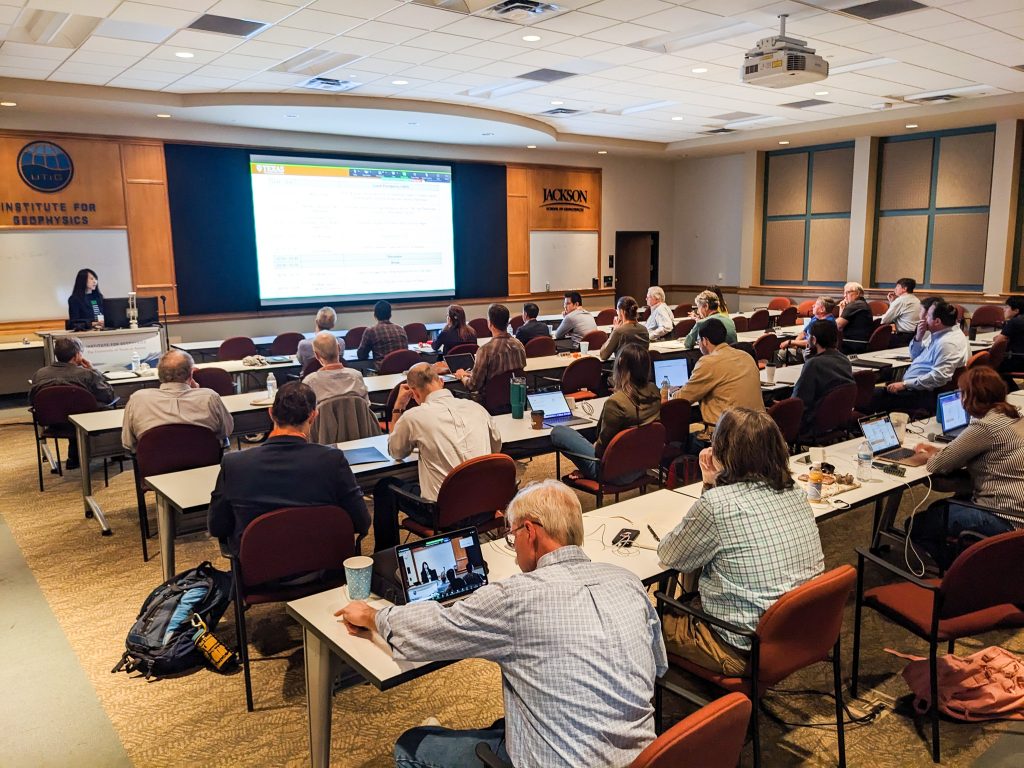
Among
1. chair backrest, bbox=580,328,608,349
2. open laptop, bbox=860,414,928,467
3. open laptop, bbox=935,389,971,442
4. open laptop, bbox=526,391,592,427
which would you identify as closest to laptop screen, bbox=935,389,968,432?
open laptop, bbox=935,389,971,442

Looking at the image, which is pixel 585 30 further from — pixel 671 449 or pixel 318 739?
pixel 318 739

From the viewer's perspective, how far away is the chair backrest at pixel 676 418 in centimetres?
507

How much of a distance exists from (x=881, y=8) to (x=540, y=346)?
4.33 meters

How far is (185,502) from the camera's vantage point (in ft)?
11.6

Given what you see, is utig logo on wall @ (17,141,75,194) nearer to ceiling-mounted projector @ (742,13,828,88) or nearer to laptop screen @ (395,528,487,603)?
ceiling-mounted projector @ (742,13,828,88)

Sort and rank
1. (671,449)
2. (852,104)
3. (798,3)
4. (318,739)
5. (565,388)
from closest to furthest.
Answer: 1. (318,739)
2. (671,449)
3. (798,3)
4. (565,388)
5. (852,104)

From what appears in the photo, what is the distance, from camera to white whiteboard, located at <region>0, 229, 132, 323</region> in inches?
363

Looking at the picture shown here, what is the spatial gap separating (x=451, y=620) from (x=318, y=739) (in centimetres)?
90

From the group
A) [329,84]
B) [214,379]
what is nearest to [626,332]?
[214,379]

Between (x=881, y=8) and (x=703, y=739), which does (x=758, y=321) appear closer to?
(x=881, y=8)

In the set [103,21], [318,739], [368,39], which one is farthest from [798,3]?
[318,739]

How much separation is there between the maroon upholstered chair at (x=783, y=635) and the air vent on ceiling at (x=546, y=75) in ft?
22.6

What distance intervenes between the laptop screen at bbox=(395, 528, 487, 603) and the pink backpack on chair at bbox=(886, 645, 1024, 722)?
1922 millimetres

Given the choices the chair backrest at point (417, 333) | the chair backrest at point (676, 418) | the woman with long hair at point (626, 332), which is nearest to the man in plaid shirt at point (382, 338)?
the woman with long hair at point (626, 332)
